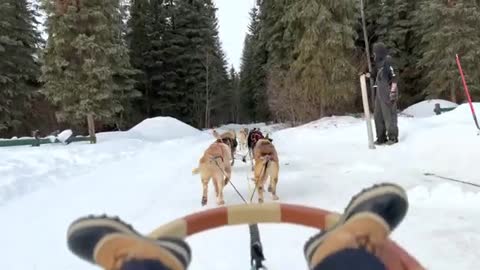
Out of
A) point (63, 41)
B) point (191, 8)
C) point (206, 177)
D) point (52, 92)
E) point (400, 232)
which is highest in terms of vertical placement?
point (191, 8)

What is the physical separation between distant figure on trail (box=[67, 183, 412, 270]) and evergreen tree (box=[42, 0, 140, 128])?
22.2 metres

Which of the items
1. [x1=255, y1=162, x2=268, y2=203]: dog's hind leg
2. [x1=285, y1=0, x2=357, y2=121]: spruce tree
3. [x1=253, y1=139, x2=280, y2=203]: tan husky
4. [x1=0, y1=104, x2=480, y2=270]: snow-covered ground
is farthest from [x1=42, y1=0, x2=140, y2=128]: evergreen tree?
[x1=255, y1=162, x2=268, y2=203]: dog's hind leg

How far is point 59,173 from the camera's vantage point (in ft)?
29.0

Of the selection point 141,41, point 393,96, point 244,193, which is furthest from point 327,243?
point 141,41

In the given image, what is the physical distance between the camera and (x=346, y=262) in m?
1.07

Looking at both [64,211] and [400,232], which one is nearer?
[400,232]

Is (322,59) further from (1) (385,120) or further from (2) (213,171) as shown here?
(2) (213,171)

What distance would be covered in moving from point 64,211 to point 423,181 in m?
4.59

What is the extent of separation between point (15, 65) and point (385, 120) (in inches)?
973

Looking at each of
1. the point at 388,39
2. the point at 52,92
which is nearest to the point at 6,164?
the point at 52,92

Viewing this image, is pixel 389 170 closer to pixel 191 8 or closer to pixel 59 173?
pixel 59 173

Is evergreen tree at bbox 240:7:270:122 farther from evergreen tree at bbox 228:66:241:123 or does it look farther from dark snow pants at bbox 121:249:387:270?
dark snow pants at bbox 121:249:387:270

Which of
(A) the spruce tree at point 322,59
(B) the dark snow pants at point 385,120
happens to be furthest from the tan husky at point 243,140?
(A) the spruce tree at point 322,59

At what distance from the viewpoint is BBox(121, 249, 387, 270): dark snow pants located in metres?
1.07
